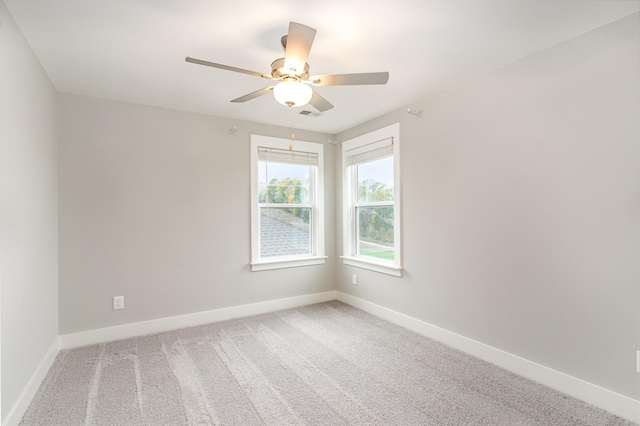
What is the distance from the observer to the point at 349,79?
1.96 metres

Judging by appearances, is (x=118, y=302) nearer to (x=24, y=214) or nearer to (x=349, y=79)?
(x=24, y=214)

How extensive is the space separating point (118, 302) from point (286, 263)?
1869 mm

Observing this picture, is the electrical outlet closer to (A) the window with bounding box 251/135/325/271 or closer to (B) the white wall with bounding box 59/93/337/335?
(B) the white wall with bounding box 59/93/337/335

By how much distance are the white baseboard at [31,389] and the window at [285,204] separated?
1963 millimetres

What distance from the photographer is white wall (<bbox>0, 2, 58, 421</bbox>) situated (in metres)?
1.80

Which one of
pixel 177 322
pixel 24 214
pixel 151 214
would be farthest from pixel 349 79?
pixel 177 322

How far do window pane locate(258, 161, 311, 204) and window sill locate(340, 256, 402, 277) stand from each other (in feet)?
3.26

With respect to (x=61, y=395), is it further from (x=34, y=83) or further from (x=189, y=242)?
(x=34, y=83)

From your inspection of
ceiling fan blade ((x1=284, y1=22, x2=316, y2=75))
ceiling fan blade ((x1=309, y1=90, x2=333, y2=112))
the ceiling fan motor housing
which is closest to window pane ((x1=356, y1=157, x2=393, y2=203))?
ceiling fan blade ((x1=309, y1=90, x2=333, y2=112))

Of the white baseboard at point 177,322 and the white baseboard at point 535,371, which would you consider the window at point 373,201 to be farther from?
the white baseboard at point 177,322

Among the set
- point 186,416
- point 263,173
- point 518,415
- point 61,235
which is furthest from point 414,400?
point 61,235

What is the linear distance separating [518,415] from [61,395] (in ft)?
9.90

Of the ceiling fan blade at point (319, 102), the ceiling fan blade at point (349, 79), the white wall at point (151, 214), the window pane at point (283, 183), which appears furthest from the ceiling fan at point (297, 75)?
the window pane at point (283, 183)

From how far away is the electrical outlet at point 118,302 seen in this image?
3176mm
